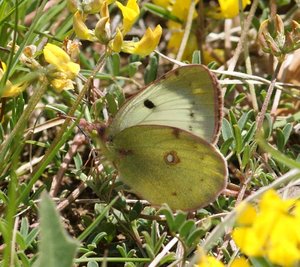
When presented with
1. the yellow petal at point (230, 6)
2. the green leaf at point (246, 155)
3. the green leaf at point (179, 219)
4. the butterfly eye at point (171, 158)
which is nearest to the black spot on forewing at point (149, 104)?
the butterfly eye at point (171, 158)

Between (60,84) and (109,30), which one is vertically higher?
(109,30)

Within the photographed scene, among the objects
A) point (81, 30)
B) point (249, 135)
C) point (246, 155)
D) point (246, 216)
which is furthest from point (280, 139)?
point (246, 216)

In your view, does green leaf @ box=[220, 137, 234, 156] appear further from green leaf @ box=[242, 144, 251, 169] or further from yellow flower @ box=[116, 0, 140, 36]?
yellow flower @ box=[116, 0, 140, 36]

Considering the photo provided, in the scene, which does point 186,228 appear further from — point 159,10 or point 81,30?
point 159,10

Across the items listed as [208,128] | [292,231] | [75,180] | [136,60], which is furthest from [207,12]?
[292,231]

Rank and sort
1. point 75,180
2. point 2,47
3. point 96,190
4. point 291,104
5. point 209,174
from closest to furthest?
1. point 209,174
2. point 96,190
3. point 2,47
4. point 75,180
5. point 291,104

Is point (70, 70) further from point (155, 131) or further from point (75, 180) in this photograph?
point (75, 180)

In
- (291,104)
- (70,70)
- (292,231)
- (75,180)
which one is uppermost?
(70,70)
